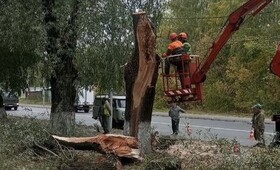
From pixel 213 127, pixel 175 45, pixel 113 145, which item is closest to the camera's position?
pixel 113 145

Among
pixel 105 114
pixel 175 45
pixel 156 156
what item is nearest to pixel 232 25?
Result: pixel 175 45

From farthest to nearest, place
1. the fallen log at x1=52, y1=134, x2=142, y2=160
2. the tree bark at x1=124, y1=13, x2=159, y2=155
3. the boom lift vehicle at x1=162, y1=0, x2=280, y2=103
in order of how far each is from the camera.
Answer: the boom lift vehicle at x1=162, y1=0, x2=280, y2=103 < the tree bark at x1=124, y1=13, x2=159, y2=155 < the fallen log at x1=52, y1=134, x2=142, y2=160

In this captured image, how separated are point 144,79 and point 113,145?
6.07ft

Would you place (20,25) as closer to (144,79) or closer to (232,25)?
(144,79)

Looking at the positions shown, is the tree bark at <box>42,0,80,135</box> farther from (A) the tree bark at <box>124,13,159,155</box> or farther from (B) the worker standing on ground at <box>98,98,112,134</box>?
(B) the worker standing on ground at <box>98,98,112,134</box>

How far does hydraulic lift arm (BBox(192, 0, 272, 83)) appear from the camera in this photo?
1129 cm

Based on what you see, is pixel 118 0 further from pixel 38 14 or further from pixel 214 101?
pixel 214 101

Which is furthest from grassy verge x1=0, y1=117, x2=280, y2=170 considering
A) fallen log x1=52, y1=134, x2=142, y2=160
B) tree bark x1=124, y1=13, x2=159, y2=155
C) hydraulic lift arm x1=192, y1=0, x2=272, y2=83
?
hydraulic lift arm x1=192, y1=0, x2=272, y2=83

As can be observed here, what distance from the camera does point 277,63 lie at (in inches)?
396

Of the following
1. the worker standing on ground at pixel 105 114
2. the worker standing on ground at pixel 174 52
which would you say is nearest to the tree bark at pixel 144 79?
the worker standing on ground at pixel 174 52

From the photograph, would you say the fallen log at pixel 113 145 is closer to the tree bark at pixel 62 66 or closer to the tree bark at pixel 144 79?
the tree bark at pixel 144 79

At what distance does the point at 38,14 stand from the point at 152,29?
478 cm

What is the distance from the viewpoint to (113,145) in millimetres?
10523

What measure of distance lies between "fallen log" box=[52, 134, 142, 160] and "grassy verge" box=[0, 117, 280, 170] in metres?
0.17
